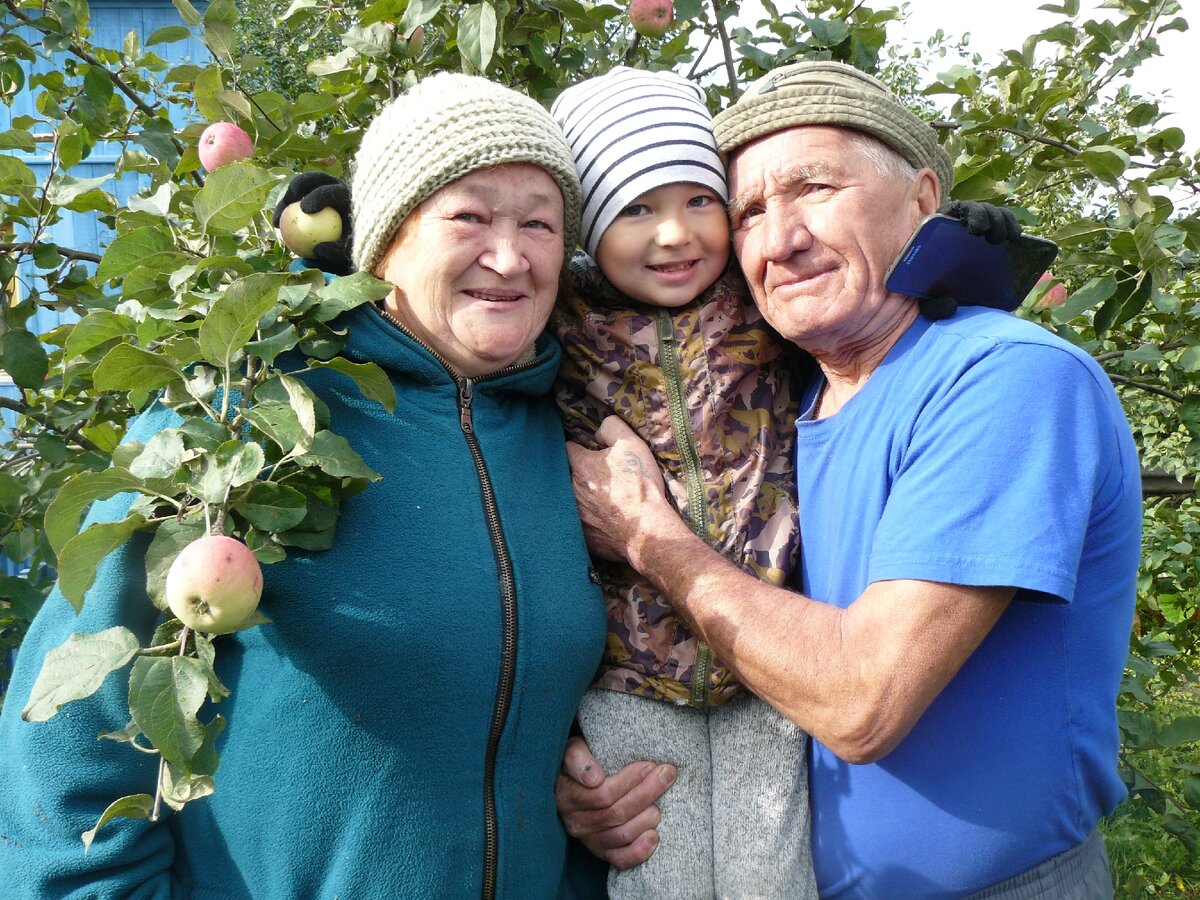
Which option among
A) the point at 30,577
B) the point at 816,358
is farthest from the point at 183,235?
the point at 30,577

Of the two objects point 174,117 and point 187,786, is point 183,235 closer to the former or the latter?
point 187,786

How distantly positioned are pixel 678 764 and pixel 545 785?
27 cm

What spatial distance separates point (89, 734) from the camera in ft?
4.43

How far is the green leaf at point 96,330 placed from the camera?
1364mm

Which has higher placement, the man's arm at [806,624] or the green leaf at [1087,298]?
the green leaf at [1087,298]

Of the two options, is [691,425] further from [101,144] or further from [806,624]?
[101,144]

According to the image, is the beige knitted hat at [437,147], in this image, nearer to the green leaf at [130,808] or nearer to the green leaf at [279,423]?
the green leaf at [279,423]

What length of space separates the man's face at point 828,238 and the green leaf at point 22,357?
4.67ft

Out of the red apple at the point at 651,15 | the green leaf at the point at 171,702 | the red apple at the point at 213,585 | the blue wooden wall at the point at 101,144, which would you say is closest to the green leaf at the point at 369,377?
the red apple at the point at 213,585

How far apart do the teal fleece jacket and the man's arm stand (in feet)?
0.77

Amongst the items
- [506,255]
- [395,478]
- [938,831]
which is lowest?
[938,831]

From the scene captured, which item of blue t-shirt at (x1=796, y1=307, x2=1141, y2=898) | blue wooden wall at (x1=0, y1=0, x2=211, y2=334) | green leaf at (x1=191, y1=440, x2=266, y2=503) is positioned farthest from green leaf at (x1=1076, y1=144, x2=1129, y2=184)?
blue wooden wall at (x1=0, y1=0, x2=211, y2=334)

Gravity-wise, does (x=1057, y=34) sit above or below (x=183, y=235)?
above

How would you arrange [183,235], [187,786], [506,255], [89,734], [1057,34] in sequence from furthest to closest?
[1057,34], [506,255], [183,235], [89,734], [187,786]
